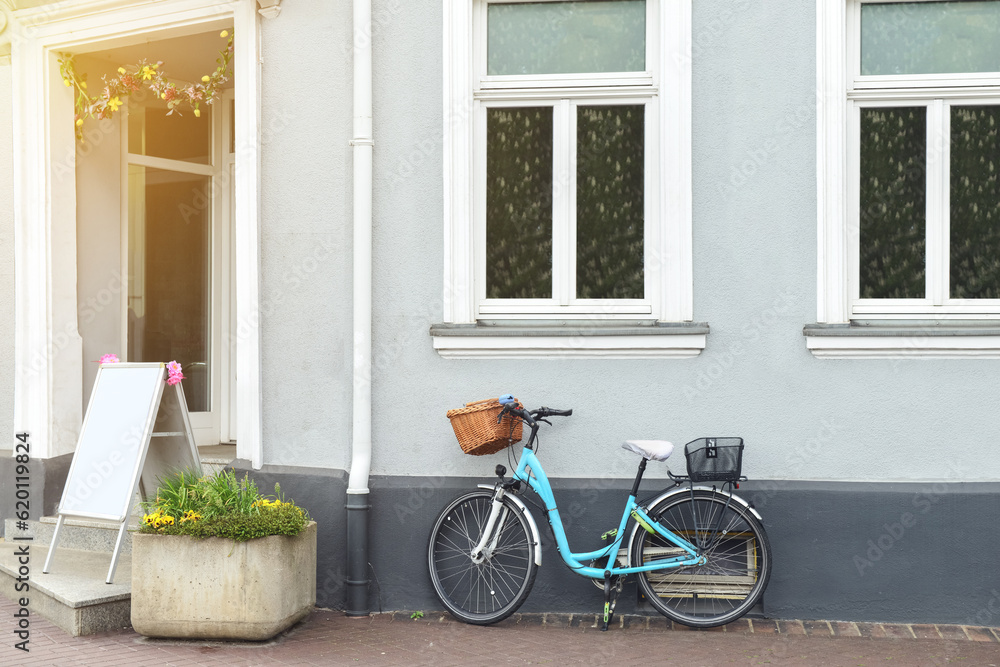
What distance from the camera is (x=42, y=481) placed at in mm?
7098

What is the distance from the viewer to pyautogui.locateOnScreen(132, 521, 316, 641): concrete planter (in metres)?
5.17

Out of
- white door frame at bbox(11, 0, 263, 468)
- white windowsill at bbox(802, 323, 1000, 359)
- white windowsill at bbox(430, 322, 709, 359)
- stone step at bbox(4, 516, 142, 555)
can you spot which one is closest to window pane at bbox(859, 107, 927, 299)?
white windowsill at bbox(802, 323, 1000, 359)

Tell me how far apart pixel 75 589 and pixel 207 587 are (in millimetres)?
907

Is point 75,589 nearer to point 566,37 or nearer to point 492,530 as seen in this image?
point 492,530

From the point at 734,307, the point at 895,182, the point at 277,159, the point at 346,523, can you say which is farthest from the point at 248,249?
the point at 895,182

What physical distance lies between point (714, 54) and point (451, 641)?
363 centimetres

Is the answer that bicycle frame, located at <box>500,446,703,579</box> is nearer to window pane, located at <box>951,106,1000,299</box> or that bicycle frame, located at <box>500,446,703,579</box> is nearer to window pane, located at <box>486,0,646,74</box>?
window pane, located at <box>951,106,1000,299</box>

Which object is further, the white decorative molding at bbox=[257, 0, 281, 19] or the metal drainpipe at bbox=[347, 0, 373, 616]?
the white decorative molding at bbox=[257, 0, 281, 19]

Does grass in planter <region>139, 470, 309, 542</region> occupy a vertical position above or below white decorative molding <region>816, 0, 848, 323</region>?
below

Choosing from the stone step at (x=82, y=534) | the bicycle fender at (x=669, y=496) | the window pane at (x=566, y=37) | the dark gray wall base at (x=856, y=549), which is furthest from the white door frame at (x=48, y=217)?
the bicycle fender at (x=669, y=496)

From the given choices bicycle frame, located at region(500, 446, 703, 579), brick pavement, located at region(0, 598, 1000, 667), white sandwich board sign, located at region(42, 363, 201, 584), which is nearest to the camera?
brick pavement, located at region(0, 598, 1000, 667)

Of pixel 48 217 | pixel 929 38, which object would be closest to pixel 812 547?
pixel 929 38

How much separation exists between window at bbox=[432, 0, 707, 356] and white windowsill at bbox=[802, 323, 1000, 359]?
95 centimetres

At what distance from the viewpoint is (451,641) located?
17.5 feet
